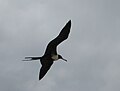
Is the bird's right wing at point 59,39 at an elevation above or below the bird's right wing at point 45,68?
above

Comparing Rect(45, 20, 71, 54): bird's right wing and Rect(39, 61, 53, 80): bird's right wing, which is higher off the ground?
Rect(45, 20, 71, 54): bird's right wing

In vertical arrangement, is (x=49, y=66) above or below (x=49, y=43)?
below

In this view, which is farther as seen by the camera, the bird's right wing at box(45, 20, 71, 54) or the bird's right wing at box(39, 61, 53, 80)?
the bird's right wing at box(39, 61, 53, 80)

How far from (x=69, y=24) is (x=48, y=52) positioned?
15.2 ft

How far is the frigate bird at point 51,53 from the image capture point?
5212cm

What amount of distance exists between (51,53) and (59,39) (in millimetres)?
2025

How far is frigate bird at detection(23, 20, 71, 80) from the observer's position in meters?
52.1

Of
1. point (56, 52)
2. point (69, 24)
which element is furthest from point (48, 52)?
point (69, 24)

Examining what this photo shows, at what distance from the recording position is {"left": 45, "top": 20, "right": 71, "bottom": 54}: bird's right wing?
51.9 metres

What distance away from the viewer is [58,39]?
5306 centimetres

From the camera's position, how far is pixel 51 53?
5356 centimetres

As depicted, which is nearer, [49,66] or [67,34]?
[67,34]

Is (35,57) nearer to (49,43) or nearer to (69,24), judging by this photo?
(49,43)

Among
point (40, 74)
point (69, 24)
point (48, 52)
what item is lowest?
point (40, 74)
